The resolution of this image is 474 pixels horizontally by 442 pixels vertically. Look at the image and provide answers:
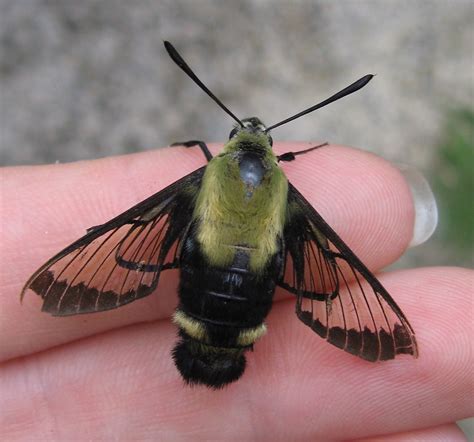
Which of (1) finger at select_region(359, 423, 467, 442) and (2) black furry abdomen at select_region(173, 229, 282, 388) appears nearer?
(2) black furry abdomen at select_region(173, 229, 282, 388)

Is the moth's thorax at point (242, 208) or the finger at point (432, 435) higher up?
the moth's thorax at point (242, 208)

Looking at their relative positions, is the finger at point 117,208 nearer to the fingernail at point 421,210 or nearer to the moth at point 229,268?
the fingernail at point 421,210

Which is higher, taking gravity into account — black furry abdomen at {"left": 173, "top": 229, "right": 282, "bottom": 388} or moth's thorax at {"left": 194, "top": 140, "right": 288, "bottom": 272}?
moth's thorax at {"left": 194, "top": 140, "right": 288, "bottom": 272}

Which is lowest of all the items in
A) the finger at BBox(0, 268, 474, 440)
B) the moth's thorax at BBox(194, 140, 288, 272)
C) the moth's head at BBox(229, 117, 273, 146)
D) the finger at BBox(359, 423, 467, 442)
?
the finger at BBox(359, 423, 467, 442)

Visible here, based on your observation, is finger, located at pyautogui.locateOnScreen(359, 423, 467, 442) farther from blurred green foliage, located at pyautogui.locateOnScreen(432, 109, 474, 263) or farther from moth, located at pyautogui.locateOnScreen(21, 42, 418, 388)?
blurred green foliage, located at pyautogui.locateOnScreen(432, 109, 474, 263)

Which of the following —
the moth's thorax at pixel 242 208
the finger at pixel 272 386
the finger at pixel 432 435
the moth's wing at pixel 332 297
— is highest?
the moth's thorax at pixel 242 208

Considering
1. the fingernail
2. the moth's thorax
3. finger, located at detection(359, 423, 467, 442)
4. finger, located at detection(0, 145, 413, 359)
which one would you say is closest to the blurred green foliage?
the fingernail

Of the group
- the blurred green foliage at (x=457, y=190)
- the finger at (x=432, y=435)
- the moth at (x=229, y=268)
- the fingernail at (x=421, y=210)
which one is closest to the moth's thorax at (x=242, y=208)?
the moth at (x=229, y=268)
